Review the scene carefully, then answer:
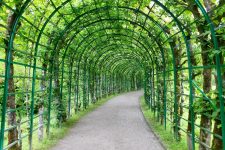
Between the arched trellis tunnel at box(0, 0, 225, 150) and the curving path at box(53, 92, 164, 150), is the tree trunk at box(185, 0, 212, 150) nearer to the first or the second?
the arched trellis tunnel at box(0, 0, 225, 150)

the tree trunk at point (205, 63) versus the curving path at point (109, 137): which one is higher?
the tree trunk at point (205, 63)

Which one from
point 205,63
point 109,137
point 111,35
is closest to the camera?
point 205,63

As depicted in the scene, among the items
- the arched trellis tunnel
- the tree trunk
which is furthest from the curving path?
the tree trunk

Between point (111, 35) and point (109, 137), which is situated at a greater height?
point (111, 35)

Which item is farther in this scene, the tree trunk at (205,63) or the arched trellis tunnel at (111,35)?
the tree trunk at (205,63)

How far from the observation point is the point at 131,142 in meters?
7.14

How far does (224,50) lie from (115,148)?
3.96 meters

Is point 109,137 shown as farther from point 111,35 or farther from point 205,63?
point 111,35

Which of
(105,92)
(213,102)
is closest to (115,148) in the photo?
(213,102)

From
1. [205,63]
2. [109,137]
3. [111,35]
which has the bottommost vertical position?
[109,137]

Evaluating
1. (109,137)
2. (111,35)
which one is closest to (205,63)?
(109,137)

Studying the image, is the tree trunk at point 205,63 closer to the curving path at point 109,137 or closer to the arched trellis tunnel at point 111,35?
the arched trellis tunnel at point 111,35

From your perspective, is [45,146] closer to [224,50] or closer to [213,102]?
[213,102]

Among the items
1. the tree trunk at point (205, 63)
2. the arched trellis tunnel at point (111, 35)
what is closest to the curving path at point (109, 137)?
the arched trellis tunnel at point (111, 35)
